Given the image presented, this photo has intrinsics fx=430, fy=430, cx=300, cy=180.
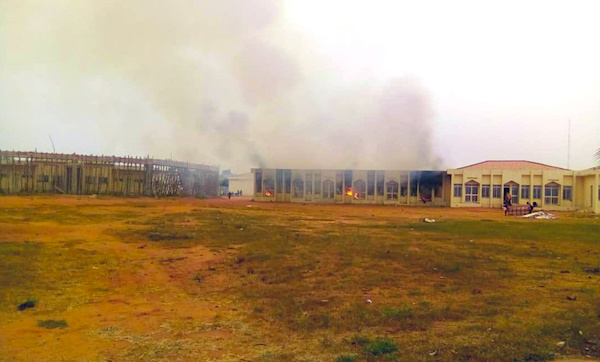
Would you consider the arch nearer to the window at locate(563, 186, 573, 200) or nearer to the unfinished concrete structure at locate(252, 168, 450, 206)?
the unfinished concrete structure at locate(252, 168, 450, 206)

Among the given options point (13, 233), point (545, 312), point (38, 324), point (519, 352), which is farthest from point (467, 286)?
point (13, 233)

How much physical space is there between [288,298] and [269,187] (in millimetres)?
41879

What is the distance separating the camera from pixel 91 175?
35.2m

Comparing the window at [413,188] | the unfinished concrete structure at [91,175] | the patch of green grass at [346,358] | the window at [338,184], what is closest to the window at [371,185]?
the window at [338,184]

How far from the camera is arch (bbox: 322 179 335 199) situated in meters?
48.5

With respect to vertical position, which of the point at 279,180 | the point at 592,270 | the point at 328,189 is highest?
the point at 279,180

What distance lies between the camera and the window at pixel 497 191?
43.2 meters

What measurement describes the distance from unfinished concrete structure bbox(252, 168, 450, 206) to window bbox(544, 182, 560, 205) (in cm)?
922

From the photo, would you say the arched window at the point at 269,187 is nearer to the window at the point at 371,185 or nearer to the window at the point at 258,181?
the window at the point at 258,181

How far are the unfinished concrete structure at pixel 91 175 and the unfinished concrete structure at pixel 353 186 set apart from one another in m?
9.55

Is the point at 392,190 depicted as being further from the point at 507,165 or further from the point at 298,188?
the point at 507,165

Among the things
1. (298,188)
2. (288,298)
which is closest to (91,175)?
(298,188)

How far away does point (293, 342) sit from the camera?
5684 mm

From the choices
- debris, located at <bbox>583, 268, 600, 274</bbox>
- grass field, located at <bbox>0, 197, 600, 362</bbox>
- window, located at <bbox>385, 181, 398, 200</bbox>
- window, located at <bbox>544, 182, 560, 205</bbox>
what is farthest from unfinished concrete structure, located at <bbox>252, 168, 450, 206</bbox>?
debris, located at <bbox>583, 268, 600, 274</bbox>
